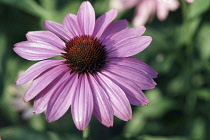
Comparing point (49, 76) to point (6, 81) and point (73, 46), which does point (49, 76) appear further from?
point (6, 81)

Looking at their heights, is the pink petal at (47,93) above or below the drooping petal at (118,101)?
above

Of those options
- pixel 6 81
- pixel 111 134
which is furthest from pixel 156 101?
pixel 6 81

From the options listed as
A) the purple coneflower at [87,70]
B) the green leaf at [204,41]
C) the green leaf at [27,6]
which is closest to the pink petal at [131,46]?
the purple coneflower at [87,70]

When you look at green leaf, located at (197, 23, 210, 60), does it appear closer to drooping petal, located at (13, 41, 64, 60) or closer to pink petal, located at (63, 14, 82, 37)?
pink petal, located at (63, 14, 82, 37)

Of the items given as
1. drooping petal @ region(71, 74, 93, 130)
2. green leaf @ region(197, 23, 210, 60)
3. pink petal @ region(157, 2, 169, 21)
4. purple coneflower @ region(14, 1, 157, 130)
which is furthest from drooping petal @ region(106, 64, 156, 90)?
green leaf @ region(197, 23, 210, 60)

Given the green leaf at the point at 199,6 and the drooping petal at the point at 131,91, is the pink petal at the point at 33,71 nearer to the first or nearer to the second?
the drooping petal at the point at 131,91
